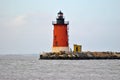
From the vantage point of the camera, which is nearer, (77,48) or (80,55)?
(80,55)

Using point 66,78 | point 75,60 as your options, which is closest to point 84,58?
point 75,60

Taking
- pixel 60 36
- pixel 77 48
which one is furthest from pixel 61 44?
pixel 77 48

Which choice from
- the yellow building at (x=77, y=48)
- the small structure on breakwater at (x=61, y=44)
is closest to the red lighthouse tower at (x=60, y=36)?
the small structure on breakwater at (x=61, y=44)

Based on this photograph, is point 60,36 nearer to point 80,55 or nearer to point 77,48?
point 80,55

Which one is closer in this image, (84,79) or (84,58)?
→ (84,79)

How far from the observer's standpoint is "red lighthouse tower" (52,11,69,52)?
6756 centimetres

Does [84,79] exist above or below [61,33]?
below

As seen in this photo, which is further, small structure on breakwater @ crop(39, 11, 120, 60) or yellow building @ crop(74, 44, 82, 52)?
yellow building @ crop(74, 44, 82, 52)

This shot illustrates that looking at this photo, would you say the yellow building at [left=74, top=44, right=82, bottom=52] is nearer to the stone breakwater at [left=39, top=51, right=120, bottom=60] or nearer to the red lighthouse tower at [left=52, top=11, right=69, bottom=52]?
the stone breakwater at [left=39, top=51, right=120, bottom=60]

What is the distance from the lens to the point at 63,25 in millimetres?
67875

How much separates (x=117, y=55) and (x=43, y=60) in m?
10.4

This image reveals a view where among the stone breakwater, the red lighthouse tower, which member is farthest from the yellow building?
the red lighthouse tower

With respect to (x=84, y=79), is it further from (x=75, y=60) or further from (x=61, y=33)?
(x=75, y=60)

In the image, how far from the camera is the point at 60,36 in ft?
222
